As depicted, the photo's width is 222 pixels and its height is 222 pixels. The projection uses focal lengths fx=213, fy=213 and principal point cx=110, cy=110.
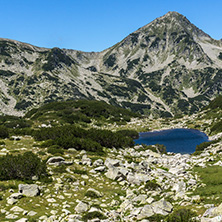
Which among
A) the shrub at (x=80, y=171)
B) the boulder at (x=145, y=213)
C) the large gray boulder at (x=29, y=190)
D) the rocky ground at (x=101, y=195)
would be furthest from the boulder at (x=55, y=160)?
the boulder at (x=145, y=213)

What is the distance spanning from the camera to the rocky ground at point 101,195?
11625mm

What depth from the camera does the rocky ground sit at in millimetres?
11625

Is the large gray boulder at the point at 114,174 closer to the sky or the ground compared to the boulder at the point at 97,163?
closer to the ground

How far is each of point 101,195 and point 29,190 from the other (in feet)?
16.7

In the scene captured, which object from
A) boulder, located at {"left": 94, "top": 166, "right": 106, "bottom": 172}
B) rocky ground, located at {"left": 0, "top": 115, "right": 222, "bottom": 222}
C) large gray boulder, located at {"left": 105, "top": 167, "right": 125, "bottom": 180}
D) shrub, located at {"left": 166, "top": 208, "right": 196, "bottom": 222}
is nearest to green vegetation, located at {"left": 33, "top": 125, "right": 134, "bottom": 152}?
rocky ground, located at {"left": 0, "top": 115, "right": 222, "bottom": 222}

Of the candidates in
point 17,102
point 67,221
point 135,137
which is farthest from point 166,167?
point 17,102

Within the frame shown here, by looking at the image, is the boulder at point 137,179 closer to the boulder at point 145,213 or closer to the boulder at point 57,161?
the boulder at point 145,213

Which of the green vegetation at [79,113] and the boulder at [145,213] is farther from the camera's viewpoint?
the green vegetation at [79,113]

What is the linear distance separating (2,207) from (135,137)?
64.4 meters

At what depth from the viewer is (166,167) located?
2461 cm

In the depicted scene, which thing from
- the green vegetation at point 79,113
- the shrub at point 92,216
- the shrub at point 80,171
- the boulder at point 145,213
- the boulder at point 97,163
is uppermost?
the green vegetation at point 79,113

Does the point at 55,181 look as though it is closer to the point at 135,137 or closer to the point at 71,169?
the point at 71,169

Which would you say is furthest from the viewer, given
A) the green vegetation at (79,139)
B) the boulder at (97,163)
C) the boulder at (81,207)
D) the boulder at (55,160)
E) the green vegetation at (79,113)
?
the green vegetation at (79,113)

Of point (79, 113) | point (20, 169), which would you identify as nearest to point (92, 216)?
point (20, 169)
